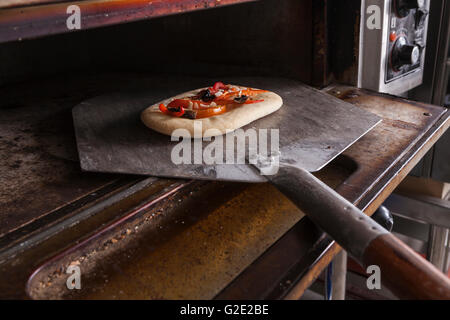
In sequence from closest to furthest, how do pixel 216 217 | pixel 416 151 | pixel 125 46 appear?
1. pixel 216 217
2. pixel 416 151
3. pixel 125 46

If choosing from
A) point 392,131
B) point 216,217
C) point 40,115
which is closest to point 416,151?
point 392,131

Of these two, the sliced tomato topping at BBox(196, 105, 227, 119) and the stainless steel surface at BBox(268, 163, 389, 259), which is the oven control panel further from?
the stainless steel surface at BBox(268, 163, 389, 259)

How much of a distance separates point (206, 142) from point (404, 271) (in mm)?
511

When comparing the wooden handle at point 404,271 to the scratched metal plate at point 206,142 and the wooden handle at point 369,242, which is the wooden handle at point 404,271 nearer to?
the wooden handle at point 369,242

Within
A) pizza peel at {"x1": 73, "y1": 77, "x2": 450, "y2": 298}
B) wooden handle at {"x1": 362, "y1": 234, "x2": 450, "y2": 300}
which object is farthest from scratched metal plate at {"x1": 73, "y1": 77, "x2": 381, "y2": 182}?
Answer: wooden handle at {"x1": 362, "y1": 234, "x2": 450, "y2": 300}

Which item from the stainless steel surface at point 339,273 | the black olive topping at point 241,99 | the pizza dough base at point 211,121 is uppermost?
the black olive topping at point 241,99

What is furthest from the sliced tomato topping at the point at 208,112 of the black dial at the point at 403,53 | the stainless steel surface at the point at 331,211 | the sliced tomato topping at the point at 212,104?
the black dial at the point at 403,53

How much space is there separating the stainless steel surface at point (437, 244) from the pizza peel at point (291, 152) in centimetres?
102

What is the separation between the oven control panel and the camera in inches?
45.5

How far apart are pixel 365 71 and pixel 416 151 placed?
0.44 m

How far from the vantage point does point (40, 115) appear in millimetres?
1224

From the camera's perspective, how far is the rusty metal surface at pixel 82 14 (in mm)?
519
